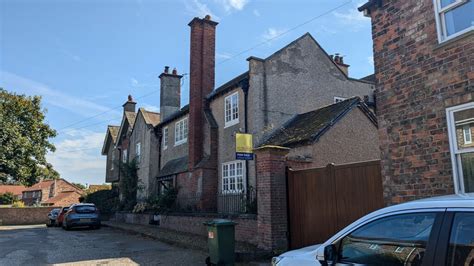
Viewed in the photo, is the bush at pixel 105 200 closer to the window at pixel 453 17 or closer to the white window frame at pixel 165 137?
the white window frame at pixel 165 137

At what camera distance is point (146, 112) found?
28516 mm

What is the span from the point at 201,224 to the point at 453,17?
11466mm

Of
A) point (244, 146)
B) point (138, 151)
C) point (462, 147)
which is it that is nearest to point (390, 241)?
point (462, 147)

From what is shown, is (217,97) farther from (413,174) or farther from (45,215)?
(45,215)

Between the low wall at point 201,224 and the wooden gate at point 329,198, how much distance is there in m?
1.75

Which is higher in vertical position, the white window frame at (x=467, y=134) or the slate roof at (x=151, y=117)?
the slate roof at (x=151, y=117)

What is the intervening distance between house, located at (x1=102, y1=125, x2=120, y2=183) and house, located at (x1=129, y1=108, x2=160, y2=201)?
736cm

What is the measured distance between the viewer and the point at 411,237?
3.34 m

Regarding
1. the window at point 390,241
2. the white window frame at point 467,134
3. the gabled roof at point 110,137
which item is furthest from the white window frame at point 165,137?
the window at point 390,241

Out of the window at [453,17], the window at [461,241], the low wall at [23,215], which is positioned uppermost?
the window at [453,17]

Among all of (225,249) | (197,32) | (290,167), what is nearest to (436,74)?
(290,167)

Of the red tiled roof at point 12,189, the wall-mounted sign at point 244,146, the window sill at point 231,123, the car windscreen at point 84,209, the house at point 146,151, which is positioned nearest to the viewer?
the wall-mounted sign at point 244,146

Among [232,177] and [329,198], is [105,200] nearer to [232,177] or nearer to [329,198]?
[232,177]

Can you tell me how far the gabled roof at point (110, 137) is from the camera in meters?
37.9
